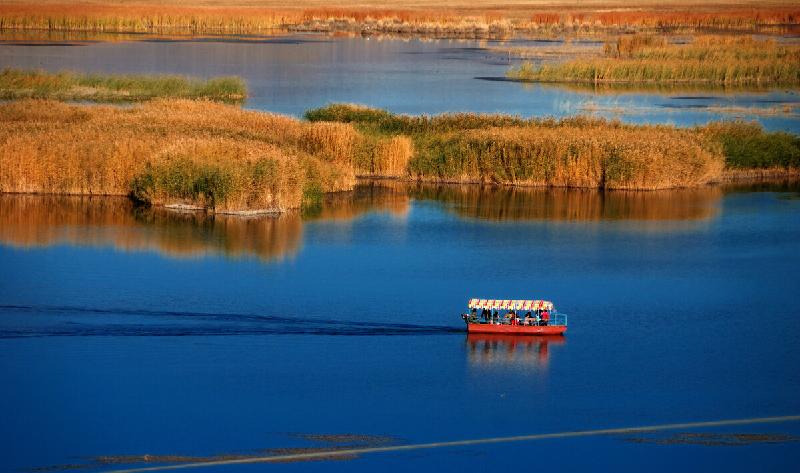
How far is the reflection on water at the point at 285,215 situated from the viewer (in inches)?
1080

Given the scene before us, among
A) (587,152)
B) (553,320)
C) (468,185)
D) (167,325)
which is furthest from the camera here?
(468,185)

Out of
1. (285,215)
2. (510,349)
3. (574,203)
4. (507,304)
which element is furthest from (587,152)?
(510,349)

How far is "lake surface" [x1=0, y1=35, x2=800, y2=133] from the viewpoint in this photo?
47.7 metres

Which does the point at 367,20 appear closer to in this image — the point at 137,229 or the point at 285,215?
the point at 285,215

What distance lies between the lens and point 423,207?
32.0m

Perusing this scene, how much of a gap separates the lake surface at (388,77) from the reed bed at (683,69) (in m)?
1.76

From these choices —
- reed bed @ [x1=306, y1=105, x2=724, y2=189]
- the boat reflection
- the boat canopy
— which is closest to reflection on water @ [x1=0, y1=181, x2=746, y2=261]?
reed bed @ [x1=306, y1=105, x2=724, y2=189]

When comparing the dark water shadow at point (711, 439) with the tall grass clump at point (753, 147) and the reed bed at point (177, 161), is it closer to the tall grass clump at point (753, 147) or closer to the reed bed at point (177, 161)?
the reed bed at point (177, 161)

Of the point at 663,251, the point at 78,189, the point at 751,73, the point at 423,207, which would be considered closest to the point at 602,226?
the point at 663,251

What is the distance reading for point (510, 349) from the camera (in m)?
20.6

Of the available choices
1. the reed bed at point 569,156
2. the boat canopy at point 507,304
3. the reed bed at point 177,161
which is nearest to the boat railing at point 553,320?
the boat canopy at point 507,304

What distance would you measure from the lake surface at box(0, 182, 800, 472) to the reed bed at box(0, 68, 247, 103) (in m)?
16.0

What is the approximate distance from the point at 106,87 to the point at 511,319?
3005cm

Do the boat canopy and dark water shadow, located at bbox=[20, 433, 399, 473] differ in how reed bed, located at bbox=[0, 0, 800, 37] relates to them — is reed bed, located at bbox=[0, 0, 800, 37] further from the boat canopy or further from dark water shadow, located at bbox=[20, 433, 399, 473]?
dark water shadow, located at bbox=[20, 433, 399, 473]
